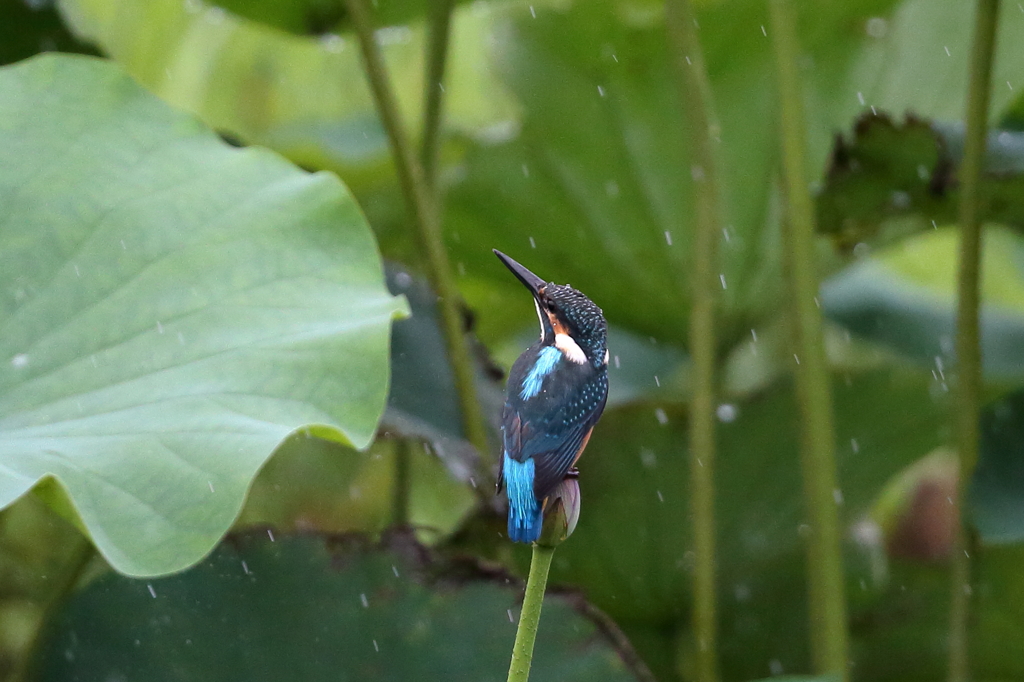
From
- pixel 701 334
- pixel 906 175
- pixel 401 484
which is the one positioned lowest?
pixel 401 484

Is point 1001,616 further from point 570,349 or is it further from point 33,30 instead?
point 33,30

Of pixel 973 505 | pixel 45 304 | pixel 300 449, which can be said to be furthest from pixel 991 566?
pixel 45 304

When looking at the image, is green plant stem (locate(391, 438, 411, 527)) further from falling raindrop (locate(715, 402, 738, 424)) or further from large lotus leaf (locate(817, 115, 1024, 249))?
large lotus leaf (locate(817, 115, 1024, 249))

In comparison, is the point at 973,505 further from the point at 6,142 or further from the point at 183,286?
the point at 6,142

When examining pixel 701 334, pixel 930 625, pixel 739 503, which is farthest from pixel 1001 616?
pixel 701 334

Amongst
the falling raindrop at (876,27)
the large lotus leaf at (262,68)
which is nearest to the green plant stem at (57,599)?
the large lotus leaf at (262,68)

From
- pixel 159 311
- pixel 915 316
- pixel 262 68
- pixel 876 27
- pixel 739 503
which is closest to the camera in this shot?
pixel 159 311
